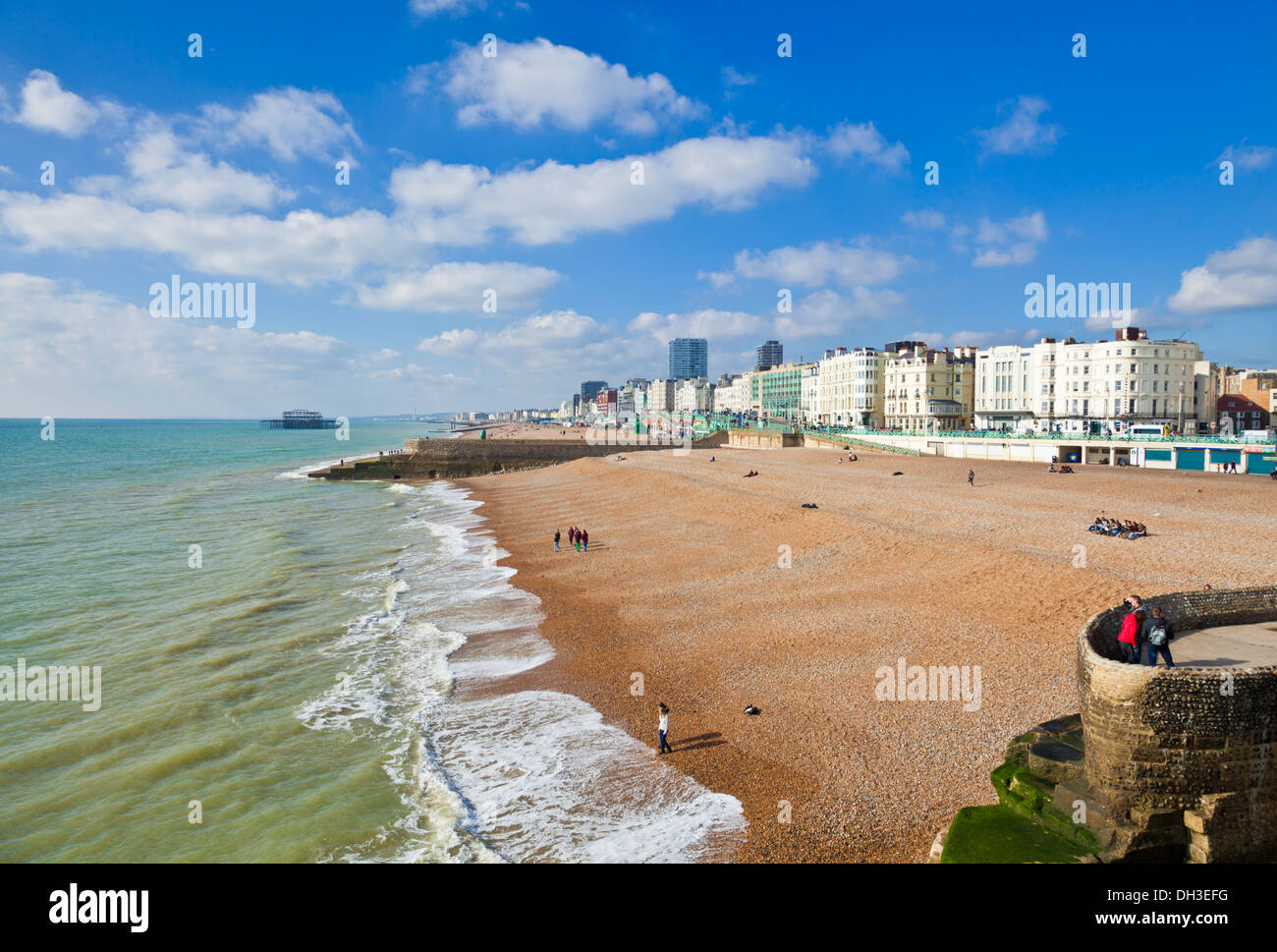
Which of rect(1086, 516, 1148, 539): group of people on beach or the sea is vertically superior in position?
rect(1086, 516, 1148, 539): group of people on beach

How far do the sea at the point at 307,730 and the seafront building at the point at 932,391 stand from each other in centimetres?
7313

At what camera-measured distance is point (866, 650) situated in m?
17.2

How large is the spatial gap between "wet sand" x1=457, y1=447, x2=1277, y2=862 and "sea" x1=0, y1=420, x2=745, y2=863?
4.14ft

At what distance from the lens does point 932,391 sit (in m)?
87.6

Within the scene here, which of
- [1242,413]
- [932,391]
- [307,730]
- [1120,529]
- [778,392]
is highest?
[778,392]

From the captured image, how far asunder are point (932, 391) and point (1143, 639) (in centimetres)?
8577

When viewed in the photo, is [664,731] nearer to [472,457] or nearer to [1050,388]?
[472,457]

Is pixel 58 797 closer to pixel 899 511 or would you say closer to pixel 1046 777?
pixel 1046 777

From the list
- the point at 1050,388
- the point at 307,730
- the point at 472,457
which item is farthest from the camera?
the point at 472,457

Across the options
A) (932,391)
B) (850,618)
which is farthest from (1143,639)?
(932,391)

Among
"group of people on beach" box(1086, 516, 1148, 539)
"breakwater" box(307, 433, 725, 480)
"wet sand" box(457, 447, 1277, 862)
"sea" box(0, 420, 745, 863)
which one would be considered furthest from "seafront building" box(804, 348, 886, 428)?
"sea" box(0, 420, 745, 863)

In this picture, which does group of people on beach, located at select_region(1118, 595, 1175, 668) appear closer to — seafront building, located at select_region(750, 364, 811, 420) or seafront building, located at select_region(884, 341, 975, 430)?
seafront building, located at select_region(884, 341, 975, 430)

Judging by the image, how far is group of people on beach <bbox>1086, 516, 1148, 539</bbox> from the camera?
24945 mm
